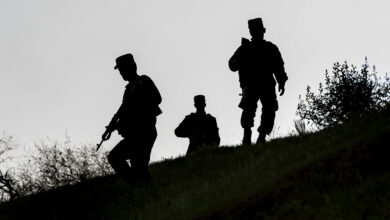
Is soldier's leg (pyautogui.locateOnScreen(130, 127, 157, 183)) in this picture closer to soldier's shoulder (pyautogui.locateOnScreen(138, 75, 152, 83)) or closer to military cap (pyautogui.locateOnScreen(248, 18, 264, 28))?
soldier's shoulder (pyautogui.locateOnScreen(138, 75, 152, 83))

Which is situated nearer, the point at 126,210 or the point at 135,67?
the point at 126,210

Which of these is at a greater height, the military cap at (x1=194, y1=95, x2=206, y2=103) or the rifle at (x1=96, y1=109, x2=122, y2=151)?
the military cap at (x1=194, y1=95, x2=206, y2=103)

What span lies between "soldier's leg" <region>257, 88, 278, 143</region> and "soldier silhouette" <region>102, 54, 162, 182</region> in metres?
3.48

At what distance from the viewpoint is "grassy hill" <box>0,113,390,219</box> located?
23.8ft

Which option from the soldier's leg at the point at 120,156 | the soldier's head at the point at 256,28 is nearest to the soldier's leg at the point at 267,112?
the soldier's head at the point at 256,28

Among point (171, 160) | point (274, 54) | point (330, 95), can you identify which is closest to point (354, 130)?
point (274, 54)

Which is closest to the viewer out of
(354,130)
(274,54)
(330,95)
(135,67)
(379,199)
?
(379,199)

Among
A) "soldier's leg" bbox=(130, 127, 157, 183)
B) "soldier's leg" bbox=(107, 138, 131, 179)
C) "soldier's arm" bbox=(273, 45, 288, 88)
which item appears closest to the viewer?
"soldier's leg" bbox=(107, 138, 131, 179)

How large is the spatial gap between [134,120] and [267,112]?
3956mm

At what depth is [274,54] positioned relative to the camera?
49.6 ft

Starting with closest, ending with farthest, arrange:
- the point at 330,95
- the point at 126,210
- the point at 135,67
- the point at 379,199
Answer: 1. the point at 379,199
2. the point at 126,210
3. the point at 135,67
4. the point at 330,95

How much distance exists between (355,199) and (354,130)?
3096 millimetres

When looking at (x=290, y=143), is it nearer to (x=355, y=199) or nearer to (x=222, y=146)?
(x=222, y=146)

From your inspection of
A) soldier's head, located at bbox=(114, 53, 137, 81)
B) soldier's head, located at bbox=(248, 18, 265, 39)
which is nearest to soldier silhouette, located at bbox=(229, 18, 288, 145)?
soldier's head, located at bbox=(248, 18, 265, 39)
